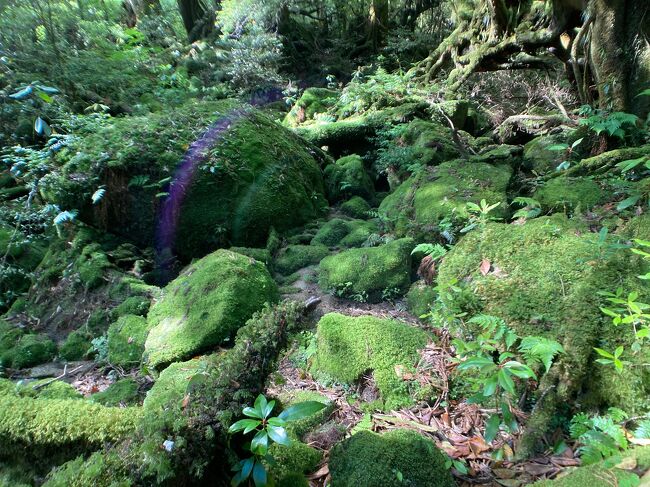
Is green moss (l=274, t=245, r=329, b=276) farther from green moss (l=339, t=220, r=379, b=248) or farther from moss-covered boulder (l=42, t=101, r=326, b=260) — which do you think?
moss-covered boulder (l=42, t=101, r=326, b=260)

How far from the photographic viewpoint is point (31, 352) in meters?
4.41

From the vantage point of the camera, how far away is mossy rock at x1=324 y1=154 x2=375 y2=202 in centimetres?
684

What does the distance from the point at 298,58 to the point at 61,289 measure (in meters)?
12.7

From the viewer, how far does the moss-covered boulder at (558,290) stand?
2365mm

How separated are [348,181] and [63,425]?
5.59 metres

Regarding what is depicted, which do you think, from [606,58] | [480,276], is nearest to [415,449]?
[480,276]

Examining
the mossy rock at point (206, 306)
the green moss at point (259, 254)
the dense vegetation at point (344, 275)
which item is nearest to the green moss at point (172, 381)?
the dense vegetation at point (344, 275)

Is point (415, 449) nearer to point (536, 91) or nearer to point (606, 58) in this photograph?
point (606, 58)

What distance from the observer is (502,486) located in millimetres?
2100

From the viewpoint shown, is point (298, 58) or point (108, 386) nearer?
point (108, 386)

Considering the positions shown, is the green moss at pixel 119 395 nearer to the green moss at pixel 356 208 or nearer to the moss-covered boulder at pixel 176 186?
the moss-covered boulder at pixel 176 186

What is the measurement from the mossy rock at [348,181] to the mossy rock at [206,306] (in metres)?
2.91

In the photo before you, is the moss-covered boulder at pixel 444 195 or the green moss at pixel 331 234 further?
the green moss at pixel 331 234

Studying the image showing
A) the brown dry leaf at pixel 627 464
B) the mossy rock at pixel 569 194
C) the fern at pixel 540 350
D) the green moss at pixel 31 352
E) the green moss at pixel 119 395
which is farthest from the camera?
the green moss at pixel 31 352
